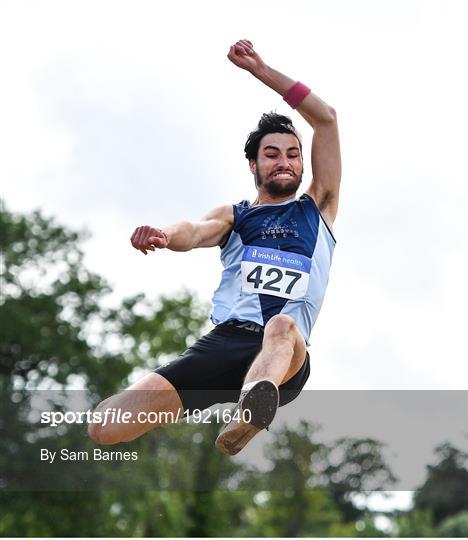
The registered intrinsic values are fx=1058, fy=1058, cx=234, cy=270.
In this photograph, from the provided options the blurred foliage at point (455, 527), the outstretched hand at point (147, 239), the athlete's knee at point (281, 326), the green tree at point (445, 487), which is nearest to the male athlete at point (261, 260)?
the athlete's knee at point (281, 326)

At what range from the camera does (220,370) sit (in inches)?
323

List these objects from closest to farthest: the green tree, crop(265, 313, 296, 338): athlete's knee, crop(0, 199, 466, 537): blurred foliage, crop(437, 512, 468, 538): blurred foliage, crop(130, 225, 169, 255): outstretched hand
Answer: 1. crop(130, 225, 169, 255): outstretched hand
2. crop(265, 313, 296, 338): athlete's knee
3. crop(0, 199, 466, 537): blurred foliage
4. the green tree
5. crop(437, 512, 468, 538): blurred foliage

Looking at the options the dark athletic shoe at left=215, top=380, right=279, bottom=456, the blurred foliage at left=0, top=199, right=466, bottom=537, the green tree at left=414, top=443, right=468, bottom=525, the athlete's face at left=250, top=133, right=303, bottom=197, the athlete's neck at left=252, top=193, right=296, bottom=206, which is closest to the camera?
the dark athletic shoe at left=215, top=380, right=279, bottom=456

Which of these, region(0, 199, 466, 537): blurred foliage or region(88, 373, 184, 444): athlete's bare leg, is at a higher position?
region(0, 199, 466, 537): blurred foliage

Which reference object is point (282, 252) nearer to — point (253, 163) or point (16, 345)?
point (253, 163)

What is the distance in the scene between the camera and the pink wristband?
8328mm

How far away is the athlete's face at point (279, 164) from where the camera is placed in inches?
332

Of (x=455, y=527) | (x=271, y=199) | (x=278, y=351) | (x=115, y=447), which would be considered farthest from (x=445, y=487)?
(x=278, y=351)

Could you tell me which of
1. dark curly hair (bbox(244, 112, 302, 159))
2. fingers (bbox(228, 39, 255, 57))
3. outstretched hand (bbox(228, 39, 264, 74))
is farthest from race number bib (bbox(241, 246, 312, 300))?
fingers (bbox(228, 39, 255, 57))

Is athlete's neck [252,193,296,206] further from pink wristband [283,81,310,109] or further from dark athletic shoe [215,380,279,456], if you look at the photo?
dark athletic shoe [215,380,279,456]

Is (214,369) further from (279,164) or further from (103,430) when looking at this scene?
(279,164)

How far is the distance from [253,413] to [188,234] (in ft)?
5.19

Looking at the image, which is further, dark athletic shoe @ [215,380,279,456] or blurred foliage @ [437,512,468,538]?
blurred foliage @ [437,512,468,538]

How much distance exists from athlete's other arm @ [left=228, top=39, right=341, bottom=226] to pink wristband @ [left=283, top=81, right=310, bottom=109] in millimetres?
28
